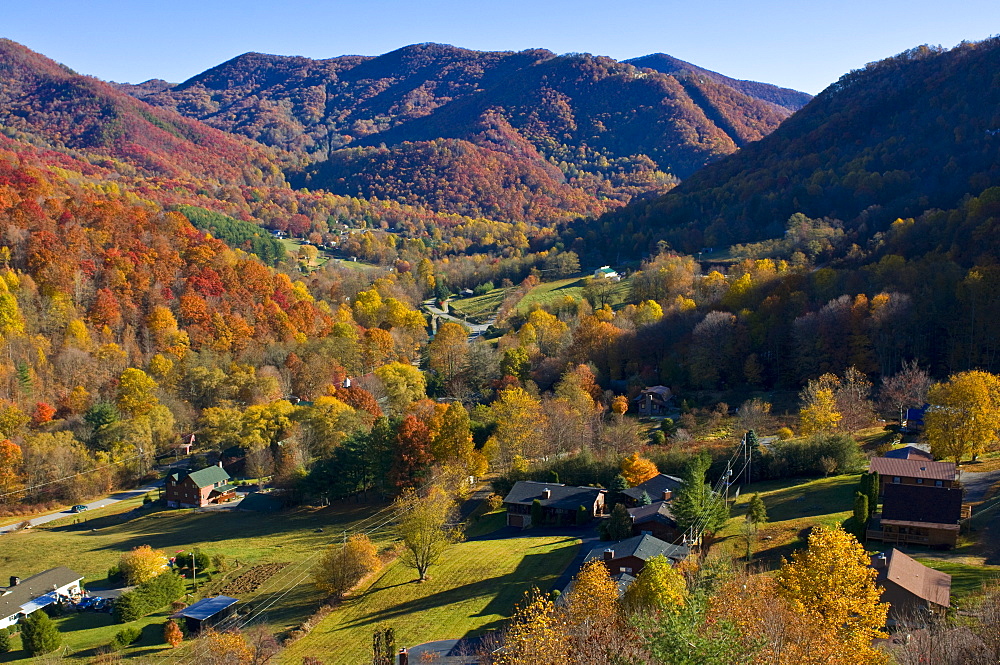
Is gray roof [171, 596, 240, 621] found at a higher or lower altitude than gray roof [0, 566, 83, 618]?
lower

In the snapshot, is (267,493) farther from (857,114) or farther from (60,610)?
(857,114)

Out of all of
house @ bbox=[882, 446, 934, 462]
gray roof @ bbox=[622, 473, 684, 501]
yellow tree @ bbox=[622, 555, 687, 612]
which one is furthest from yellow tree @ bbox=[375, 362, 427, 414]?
yellow tree @ bbox=[622, 555, 687, 612]

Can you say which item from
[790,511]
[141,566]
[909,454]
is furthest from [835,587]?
[141,566]

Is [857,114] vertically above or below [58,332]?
above

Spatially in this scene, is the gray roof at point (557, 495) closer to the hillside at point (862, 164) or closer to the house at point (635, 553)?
the house at point (635, 553)

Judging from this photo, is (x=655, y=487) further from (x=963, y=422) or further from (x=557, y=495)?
(x=963, y=422)

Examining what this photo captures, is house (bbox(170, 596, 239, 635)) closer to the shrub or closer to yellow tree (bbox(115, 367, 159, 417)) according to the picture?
the shrub

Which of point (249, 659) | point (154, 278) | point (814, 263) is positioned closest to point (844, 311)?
point (814, 263)
